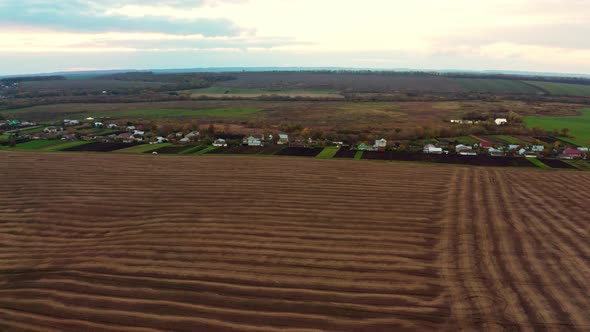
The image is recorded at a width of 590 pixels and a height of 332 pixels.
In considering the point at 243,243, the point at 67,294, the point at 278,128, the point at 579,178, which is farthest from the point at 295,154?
the point at 67,294

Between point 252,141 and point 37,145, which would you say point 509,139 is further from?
point 37,145

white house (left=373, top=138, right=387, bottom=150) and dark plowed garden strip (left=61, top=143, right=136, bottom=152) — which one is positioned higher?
white house (left=373, top=138, right=387, bottom=150)

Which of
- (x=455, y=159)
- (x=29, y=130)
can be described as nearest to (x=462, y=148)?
(x=455, y=159)

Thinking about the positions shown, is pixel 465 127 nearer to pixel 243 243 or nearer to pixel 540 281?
pixel 540 281

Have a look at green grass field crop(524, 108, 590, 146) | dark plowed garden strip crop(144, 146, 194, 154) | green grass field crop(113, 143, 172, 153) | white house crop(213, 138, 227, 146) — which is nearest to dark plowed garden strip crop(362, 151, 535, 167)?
green grass field crop(524, 108, 590, 146)

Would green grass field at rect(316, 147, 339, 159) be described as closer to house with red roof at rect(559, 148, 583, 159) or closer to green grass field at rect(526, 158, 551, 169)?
green grass field at rect(526, 158, 551, 169)

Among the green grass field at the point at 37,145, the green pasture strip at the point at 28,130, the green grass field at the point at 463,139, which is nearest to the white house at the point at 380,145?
the green grass field at the point at 463,139
